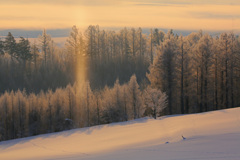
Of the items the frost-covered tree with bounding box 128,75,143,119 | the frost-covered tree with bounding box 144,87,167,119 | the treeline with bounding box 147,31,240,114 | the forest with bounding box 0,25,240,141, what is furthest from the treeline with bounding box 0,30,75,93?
the frost-covered tree with bounding box 144,87,167,119

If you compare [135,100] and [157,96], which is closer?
[157,96]

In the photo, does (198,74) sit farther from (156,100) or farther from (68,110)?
(68,110)

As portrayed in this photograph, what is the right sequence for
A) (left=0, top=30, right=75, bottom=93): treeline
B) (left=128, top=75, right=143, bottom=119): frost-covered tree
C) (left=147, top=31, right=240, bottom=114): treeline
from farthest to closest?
(left=0, top=30, right=75, bottom=93): treeline
(left=128, top=75, right=143, bottom=119): frost-covered tree
(left=147, top=31, right=240, bottom=114): treeline

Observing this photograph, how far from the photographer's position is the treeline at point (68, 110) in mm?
38531

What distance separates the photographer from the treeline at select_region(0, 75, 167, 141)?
1517 inches

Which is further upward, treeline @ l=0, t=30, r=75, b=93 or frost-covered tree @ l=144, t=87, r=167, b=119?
treeline @ l=0, t=30, r=75, b=93

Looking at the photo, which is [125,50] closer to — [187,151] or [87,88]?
[87,88]

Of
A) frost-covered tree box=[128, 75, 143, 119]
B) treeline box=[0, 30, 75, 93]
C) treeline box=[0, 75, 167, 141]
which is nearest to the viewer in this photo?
frost-covered tree box=[128, 75, 143, 119]

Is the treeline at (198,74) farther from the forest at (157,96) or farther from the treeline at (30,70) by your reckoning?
the treeline at (30,70)

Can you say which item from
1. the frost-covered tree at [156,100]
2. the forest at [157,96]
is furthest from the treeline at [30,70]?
the frost-covered tree at [156,100]

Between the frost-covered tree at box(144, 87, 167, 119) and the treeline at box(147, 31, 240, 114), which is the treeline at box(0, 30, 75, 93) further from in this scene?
the frost-covered tree at box(144, 87, 167, 119)

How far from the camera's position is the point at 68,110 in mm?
41031

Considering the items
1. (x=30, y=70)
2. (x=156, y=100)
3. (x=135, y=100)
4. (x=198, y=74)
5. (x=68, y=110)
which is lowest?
(x=68, y=110)

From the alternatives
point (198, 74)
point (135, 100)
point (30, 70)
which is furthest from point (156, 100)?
point (30, 70)
